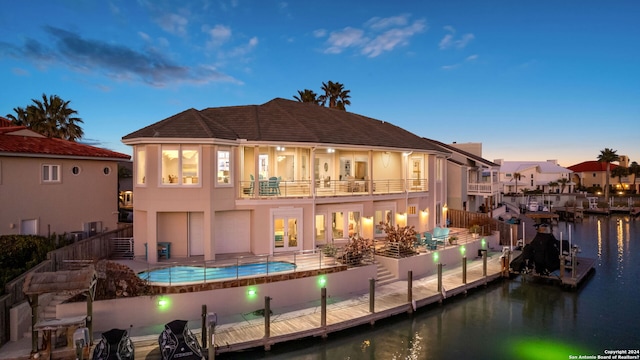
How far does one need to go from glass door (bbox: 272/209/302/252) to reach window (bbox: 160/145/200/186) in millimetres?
4993

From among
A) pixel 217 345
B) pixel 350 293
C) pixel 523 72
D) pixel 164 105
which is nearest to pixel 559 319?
pixel 350 293

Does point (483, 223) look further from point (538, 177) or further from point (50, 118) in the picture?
point (538, 177)

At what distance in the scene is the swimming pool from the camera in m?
15.7

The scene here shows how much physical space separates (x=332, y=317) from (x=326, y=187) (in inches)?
419

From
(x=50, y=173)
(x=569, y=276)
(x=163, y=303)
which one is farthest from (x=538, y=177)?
(x=50, y=173)

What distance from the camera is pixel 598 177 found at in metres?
98.0

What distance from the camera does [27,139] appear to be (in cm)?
2186

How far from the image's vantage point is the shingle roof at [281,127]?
19.2 m

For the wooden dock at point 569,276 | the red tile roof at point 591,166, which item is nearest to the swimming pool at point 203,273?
the wooden dock at point 569,276

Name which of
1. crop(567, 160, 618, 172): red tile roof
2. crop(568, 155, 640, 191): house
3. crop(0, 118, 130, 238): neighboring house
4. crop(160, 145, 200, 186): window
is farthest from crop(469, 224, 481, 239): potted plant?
crop(567, 160, 618, 172): red tile roof

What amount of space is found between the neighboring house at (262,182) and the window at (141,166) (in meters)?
0.06

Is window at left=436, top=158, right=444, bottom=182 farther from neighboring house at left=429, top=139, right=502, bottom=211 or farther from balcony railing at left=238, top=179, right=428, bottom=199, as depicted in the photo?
neighboring house at left=429, top=139, right=502, bottom=211

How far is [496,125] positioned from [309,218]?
52.6 m

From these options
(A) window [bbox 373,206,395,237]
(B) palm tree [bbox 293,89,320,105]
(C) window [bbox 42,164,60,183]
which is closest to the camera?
(C) window [bbox 42,164,60,183]
